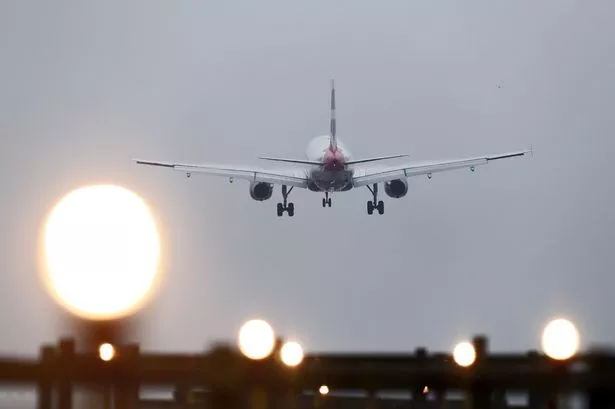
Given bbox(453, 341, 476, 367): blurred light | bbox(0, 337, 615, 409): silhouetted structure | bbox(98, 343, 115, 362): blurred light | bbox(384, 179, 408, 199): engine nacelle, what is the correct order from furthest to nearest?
1. bbox(384, 179, 408, 199): engine nacelle
2. bbox(453, 341, 476, 367): blurred light
3. bbox(98, 343, 115, 362): blurred light
4. bbox(0, 337, 615, 409): silhouetted structure

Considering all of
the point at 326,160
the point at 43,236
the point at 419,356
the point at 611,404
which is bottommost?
the point at 611,404

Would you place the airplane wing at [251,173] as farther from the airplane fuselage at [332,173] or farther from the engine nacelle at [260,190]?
the airplane fuselage at [332,173]

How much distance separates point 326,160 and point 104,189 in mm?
61409

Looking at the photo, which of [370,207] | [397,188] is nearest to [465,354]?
[370,207]

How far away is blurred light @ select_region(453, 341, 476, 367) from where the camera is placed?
8.11 metres

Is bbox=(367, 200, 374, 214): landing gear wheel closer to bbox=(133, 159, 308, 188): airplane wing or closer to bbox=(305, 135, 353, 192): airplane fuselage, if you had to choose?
bbox=(305, 135, 353, 192): airplane fuselage

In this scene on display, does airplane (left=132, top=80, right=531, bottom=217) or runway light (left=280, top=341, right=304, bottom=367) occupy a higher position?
airplane (left=132, top=80, right=531, bottom=217)

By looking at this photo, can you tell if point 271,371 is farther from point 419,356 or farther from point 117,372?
point 419,356

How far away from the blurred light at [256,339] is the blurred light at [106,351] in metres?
0.97

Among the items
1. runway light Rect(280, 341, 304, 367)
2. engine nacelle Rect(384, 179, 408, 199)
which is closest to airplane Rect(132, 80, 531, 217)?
engine nacelle Rect(384, 179, 408, 199)

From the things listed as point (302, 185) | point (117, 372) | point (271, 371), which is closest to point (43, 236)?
point (117, 372)

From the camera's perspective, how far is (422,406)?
12.7 metres

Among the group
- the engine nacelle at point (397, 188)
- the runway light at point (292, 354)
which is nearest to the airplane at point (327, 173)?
the engine nacelle at point (397, 188)

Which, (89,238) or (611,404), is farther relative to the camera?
(89,238)
